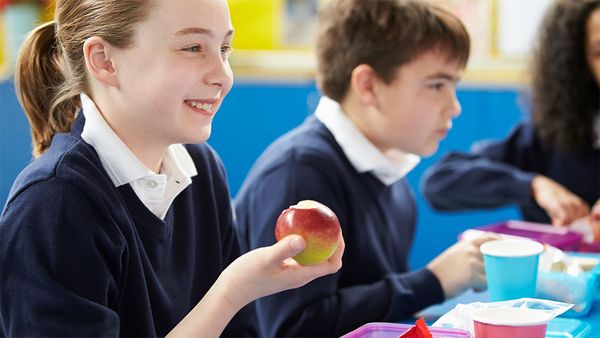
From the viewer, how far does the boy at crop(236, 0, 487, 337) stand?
1388mm

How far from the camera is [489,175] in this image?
2.01m

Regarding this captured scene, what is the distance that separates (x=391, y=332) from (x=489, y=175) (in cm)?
111

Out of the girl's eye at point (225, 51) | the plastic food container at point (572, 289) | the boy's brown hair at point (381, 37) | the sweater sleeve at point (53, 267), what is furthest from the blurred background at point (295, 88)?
the sweater sleeve at point (53, 267)

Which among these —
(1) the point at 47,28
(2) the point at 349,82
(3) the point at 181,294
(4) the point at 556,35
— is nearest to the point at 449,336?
(3) the point at 181,294

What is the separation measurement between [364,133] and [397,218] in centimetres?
19

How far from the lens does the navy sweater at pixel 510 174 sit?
1981 millimetres

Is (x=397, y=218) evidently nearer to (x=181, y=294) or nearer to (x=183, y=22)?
(x=181, y=294)

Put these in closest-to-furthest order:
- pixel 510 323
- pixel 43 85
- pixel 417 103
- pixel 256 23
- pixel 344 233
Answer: pixel 510 323 < pixel 43 85 < pixel 344 233 < pixel 417 103 < pixel 256 23

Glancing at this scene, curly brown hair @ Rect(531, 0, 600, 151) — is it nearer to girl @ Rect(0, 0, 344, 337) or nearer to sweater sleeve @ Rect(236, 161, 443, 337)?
sweater sleeve @ Rect(236, 161, 443, 337)

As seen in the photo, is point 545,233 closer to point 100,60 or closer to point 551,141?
point 551,141

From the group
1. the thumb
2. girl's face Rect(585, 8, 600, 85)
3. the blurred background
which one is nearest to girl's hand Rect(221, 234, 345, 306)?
the thumb

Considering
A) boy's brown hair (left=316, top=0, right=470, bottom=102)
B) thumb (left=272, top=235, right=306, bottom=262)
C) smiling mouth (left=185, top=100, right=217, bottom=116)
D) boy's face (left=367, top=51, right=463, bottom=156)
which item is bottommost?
thumb (left=272, top=235, right=306, bottom=262)

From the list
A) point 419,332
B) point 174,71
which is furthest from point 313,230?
point 174,71

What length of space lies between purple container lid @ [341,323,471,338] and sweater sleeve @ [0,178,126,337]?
0.27 m
